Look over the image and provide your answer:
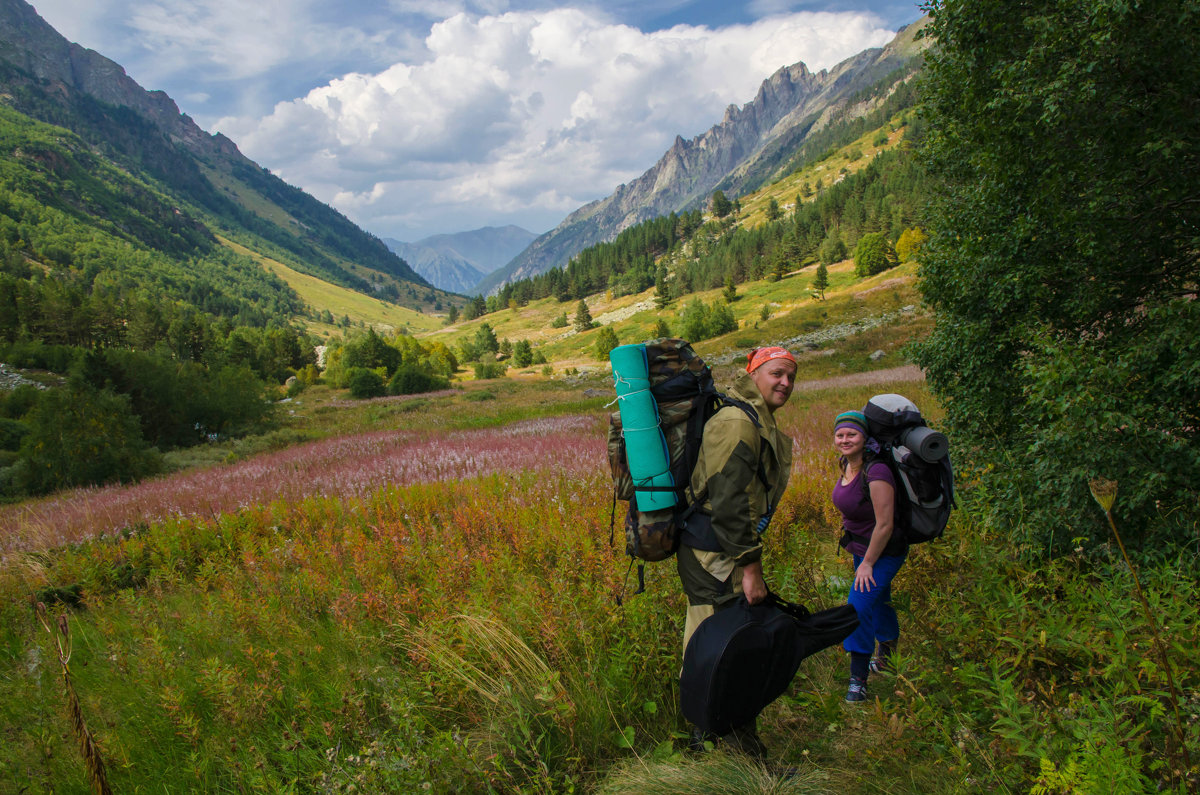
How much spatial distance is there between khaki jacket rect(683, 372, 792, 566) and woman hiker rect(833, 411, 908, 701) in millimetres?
1039

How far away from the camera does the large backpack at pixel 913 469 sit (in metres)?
3.41

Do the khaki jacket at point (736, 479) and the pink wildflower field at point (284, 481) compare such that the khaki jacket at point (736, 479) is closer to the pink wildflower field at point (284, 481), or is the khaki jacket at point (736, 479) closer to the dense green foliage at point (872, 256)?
the pink wildflower field at point (284, 481)

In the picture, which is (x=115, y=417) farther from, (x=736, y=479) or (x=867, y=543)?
(x=867, y=543)

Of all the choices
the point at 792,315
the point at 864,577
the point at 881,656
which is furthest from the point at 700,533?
the point at 792,315

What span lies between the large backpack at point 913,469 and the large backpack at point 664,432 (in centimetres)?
136

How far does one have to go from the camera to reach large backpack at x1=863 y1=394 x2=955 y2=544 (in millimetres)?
3414

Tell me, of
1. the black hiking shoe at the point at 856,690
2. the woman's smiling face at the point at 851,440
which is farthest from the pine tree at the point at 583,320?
the black hiking shoe at the point at 856,690

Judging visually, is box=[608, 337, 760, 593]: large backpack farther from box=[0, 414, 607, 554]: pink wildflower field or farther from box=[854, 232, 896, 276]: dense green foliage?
box=[854, 232, 896, 276]: dense green foliage

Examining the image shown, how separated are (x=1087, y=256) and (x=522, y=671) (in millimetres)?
5917

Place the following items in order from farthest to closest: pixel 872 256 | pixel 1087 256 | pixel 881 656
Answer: pixel 872 256
pixel 1087 256
pixel 881 656

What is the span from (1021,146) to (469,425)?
17978 millimetres

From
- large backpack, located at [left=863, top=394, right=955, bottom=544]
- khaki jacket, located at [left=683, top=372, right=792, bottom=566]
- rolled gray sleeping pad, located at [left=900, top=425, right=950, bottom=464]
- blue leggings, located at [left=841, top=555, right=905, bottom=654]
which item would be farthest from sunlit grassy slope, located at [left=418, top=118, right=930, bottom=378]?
khaki jacket, located at [left=683, top=372, right=792, bottom=566]

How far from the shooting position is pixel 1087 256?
183 inches

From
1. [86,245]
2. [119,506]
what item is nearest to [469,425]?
[119,506]
